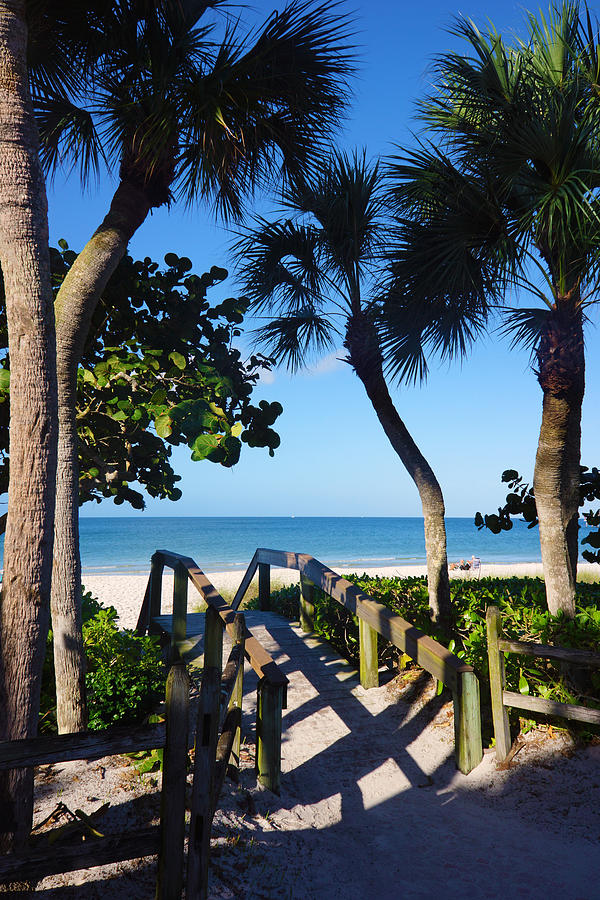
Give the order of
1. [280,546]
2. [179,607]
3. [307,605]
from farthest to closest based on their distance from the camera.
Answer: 1. [280,546]
2. [307,605]
3. [179,607]

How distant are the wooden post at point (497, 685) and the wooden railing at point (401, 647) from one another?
0.59ft

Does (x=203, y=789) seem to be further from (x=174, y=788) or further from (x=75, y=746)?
(x=75, y=746)

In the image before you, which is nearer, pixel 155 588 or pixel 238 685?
pixel 238 685

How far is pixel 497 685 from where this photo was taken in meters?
4.80

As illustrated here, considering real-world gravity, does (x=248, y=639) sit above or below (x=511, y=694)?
Result: above

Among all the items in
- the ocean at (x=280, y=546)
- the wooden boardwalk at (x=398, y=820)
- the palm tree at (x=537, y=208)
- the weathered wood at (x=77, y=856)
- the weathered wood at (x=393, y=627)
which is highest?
the palm tree at (x=537, y=208)

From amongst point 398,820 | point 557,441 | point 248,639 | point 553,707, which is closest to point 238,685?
point 248,639

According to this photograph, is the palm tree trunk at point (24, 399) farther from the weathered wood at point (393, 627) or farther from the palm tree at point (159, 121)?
the weathered wood at point (393, 627)

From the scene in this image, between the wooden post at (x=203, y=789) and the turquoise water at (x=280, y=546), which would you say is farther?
the turquoise water at (x=280, y=546)

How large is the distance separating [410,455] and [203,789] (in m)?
5.40

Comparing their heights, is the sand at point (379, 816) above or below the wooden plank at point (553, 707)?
below

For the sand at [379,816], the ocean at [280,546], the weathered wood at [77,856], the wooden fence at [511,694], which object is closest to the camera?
the weathered wood at [77,856]

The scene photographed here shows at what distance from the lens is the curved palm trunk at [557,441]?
18.7 feet

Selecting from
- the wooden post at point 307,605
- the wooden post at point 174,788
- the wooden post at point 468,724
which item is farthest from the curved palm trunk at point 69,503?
the wooden post at point 307,605
